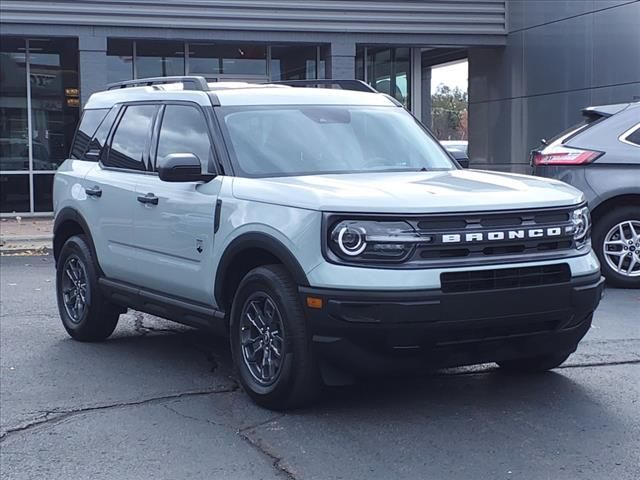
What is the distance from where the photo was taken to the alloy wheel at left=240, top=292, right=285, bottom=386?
5.38 meters

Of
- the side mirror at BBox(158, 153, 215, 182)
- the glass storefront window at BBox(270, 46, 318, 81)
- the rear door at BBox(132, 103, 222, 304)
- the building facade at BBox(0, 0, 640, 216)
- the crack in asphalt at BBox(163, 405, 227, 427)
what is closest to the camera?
the crack in asphalt at BBox(163, 405, 227, 427)

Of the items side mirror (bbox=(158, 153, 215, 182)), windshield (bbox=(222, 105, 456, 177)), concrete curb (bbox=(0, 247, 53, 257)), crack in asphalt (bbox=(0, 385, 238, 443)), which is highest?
windshield (bbox=(222, 105, 456, 177))

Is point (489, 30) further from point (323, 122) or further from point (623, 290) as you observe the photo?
point (323, 122)

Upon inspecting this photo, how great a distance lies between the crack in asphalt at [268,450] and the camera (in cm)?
457

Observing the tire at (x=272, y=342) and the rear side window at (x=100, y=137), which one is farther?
the rear side window at (x=100, y=137)

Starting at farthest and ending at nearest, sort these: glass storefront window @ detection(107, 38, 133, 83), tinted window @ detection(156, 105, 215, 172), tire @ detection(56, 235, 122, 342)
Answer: glass storefront window @ detection(107, 38, 133, 83), tire @ detection(56, 235, 122, 342), tinted window @ detection(156, 105, 215, 172)

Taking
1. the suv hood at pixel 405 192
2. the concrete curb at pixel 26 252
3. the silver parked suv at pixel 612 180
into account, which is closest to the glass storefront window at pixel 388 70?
the concrete curb at pixel 26 252

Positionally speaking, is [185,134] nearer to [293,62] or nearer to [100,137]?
[100,137]

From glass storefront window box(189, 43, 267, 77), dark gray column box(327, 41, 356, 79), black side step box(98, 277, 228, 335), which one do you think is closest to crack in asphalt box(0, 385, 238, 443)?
black side step box(98, 277, 228, 335)

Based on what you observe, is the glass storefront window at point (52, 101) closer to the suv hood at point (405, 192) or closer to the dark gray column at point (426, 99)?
the dark gray column at point (426, 99)

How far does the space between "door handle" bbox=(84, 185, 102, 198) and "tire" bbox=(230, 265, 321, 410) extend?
1.98 m

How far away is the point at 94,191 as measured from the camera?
7.25m

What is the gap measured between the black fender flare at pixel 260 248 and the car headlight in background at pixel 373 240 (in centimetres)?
25

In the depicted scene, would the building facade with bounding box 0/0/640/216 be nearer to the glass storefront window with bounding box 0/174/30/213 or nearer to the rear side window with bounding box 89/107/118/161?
the glass storefront window with bounding box 0/174/30/213
